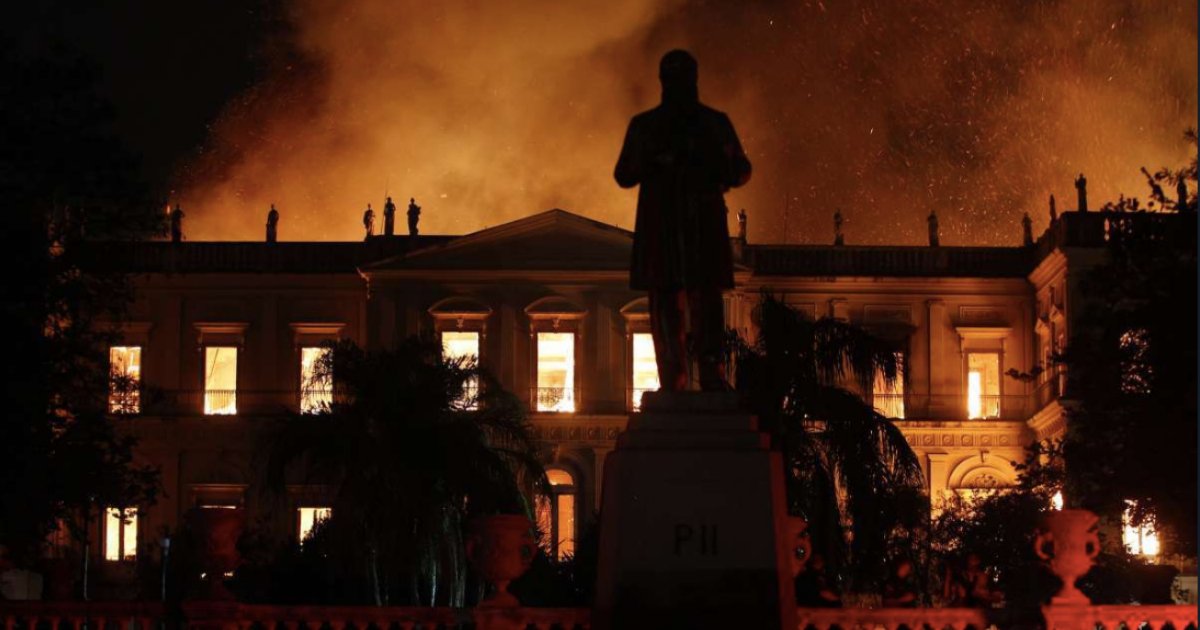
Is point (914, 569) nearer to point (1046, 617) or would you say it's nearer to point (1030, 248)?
point (1046, 617)

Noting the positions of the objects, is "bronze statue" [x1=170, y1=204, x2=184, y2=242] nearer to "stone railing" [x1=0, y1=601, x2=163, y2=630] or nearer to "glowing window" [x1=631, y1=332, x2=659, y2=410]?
"glowing window" [x1=631, y1=332, x2=659, y2=410]

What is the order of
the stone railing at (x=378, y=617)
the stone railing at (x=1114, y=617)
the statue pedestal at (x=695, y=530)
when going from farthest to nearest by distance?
the stone railing at (x=1114, y=617), the stone railing at (x=378, y=617), the statue pedestal at (x=695, y=530)

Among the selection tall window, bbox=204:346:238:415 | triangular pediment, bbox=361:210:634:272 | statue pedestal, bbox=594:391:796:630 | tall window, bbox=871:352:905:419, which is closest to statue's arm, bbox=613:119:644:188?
statue pedestal, bbox=594:391:796:630

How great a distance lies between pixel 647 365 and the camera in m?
59.5

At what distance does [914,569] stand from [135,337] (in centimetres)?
3357

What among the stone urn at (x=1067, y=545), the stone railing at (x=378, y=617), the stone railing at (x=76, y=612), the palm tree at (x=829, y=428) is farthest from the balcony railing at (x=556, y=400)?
the stone urn at (x=1067, y=545)

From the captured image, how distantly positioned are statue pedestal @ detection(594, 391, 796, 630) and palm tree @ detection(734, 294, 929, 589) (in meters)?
15.6

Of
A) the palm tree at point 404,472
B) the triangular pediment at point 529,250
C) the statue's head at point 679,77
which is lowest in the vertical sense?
the palm tree at point 404,472

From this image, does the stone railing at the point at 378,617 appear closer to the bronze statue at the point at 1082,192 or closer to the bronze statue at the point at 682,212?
the bronze statue at the point at 682,212

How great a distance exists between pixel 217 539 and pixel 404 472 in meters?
17.4

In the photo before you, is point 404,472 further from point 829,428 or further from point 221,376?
point 221,376

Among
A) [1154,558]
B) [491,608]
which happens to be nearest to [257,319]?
[1154,558]

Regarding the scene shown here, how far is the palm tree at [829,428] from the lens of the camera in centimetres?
3047

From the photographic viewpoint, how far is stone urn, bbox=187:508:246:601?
1617 cm
